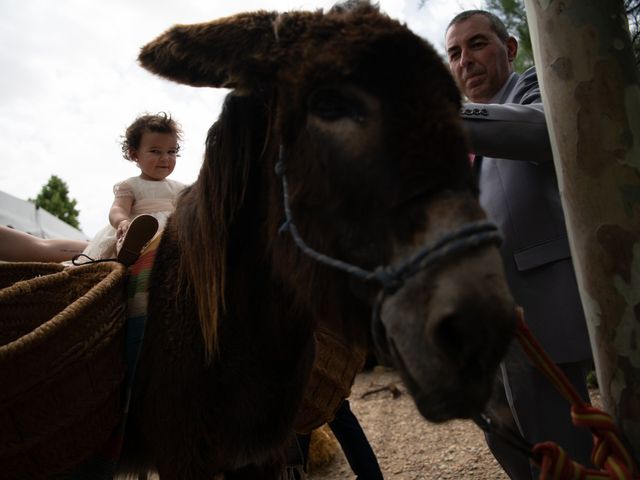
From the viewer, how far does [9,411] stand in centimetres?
129

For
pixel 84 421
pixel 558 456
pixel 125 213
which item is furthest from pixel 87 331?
pixel 125 213

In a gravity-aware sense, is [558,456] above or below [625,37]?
below

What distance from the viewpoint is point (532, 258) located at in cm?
200

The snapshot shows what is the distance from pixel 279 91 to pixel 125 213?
2.48m

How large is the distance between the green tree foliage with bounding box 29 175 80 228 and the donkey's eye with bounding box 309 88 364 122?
27.3 meters

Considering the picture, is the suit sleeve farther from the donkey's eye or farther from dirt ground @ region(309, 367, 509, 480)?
dirt ground @ region(309, 367, 509, 480)

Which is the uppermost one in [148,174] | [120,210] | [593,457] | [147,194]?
[148,174]

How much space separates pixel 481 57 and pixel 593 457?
2145 millimetres

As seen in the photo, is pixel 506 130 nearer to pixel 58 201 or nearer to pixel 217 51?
pixel 217 51

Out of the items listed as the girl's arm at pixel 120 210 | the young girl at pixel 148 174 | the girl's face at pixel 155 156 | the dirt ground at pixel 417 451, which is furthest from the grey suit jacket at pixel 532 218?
the girl's face at pixel 155 156

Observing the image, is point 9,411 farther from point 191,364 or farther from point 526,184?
A: point 526,184

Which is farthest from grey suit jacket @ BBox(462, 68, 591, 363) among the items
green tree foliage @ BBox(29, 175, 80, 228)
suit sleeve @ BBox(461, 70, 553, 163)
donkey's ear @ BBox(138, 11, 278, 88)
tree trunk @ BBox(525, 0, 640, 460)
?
green tree foliage @ BBox(29, 175, 80, 228)

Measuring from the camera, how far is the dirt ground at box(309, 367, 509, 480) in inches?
169

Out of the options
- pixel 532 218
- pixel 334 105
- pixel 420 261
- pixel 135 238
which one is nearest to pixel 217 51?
pixel 334 105
